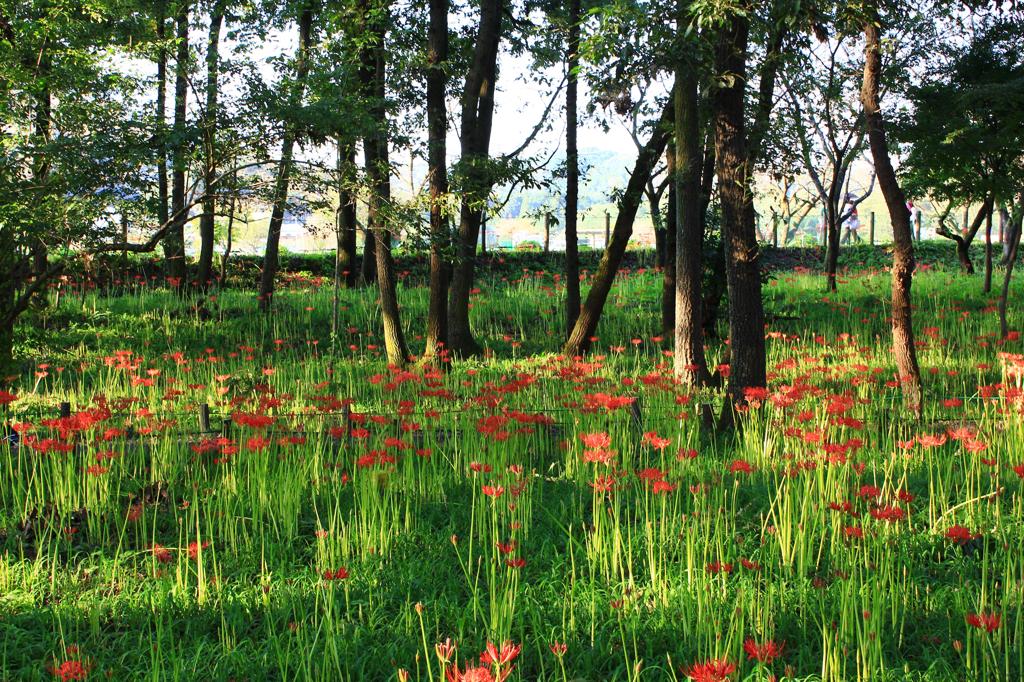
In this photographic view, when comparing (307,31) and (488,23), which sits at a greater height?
(307,31)

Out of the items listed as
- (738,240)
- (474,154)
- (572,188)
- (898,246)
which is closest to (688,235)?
(738,240)

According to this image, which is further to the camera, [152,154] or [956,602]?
[152,154]

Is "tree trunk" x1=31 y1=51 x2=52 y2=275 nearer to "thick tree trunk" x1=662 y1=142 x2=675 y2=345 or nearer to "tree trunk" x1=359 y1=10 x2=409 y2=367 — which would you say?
"tree trunk" x1=359 y1=10 x2=409 y2=367


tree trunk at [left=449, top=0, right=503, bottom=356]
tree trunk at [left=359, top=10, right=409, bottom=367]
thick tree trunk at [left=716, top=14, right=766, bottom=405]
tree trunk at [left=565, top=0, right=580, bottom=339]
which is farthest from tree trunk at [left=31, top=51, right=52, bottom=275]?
tree trunk at [left=565, top=0, right=580, bottom=339]

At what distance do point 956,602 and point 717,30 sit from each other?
18.7 feet

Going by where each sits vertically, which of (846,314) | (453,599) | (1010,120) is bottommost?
(453,599)

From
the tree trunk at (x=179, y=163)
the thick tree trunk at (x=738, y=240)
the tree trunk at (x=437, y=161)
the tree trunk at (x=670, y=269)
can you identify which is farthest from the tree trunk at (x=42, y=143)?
the tree trunk at (x=670, y=269)

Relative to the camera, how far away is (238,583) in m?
4.27

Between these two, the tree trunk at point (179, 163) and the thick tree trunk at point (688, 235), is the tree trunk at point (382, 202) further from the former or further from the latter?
the thick tree trunk at point (688, 235)

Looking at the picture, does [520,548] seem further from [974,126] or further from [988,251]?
[988,251]

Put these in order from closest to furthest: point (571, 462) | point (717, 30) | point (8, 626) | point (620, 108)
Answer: point (8, 626), point (571, 462), point (717, 30), point (620, 108)

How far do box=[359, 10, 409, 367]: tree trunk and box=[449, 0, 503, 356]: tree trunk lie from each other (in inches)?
38.4

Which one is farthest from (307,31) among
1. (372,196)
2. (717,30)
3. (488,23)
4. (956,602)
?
(956,602)

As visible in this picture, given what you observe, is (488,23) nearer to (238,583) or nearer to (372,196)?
(372,196)
